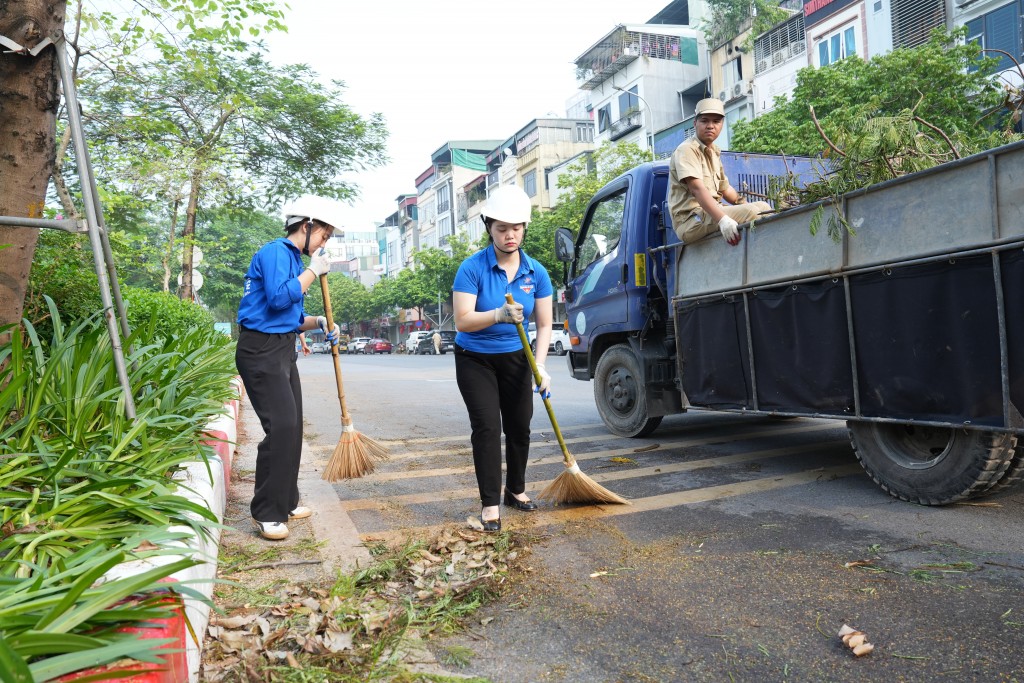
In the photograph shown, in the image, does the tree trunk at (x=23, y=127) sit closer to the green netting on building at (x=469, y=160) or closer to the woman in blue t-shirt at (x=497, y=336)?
the woman in blue t-shirt at (x=497, y=336)

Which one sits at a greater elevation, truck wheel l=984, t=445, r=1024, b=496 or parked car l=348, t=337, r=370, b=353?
parked car l=348, t=337, r=370, b=353

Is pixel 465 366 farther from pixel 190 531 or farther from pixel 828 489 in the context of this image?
pixel 828 489

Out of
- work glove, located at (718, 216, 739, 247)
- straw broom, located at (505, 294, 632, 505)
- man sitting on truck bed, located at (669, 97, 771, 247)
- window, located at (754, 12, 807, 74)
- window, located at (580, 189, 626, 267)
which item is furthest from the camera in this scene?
window, located at (754, 12, 807, 74)

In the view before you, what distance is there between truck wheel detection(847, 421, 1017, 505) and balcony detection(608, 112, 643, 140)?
40477 mm

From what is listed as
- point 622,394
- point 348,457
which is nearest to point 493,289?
point 348,457

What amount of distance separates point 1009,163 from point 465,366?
9.32 ft

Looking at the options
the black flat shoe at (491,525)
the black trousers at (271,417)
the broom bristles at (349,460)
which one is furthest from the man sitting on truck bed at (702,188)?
the black trousers at (271,417)

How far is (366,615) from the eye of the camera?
2.96m

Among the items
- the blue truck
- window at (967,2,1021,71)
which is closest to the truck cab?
the blue truck

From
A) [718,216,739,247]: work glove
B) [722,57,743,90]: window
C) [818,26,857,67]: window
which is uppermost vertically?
[722,57,743,90]: window

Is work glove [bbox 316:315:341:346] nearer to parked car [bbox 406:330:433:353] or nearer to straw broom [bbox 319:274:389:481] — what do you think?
straw broom [bbox 319:274:389:481]

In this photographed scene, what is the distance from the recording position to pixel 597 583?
3344 mm

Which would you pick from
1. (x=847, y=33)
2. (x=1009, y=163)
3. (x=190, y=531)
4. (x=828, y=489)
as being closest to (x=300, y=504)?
(x=190, y=531)

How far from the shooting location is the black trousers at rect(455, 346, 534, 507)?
14.0 ft
